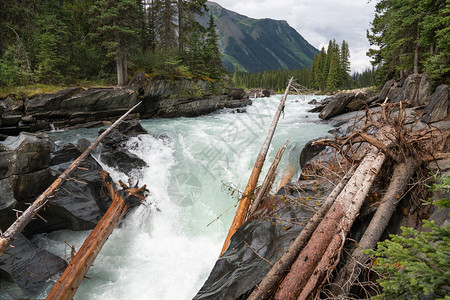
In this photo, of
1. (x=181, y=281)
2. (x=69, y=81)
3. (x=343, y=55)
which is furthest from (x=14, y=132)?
(x=343, y=55)

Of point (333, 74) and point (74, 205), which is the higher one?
point (333, 74)

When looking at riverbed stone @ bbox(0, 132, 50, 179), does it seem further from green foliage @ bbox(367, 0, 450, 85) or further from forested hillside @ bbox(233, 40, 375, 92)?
forested hillside @ bbox(233, 40, 375, 92)

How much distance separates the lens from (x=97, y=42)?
19.7 metres

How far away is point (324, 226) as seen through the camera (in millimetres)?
3324

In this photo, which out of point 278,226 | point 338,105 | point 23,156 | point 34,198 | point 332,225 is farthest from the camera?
point 338,105

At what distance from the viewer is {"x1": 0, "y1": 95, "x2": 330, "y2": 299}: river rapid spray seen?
545cm

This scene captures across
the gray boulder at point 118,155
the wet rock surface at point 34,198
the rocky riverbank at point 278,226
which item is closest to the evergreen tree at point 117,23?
the gray boulder at point 118,155

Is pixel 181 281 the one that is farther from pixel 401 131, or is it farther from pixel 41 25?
pixel 41 25

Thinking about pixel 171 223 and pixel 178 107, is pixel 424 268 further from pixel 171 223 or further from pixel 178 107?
pixel 178 107

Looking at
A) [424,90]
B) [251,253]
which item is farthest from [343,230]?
[424,90]

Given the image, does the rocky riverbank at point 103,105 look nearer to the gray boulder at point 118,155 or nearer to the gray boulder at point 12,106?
the gray boulder at point 12,106

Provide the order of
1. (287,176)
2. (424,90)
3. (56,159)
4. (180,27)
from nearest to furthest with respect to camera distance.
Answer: (287,176), (56,159), (424,90), (180,27)

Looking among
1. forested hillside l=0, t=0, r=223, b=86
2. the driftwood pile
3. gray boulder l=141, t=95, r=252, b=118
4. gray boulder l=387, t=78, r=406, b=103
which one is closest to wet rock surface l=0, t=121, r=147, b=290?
the driftwood pile

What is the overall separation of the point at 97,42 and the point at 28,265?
20.8 metres
